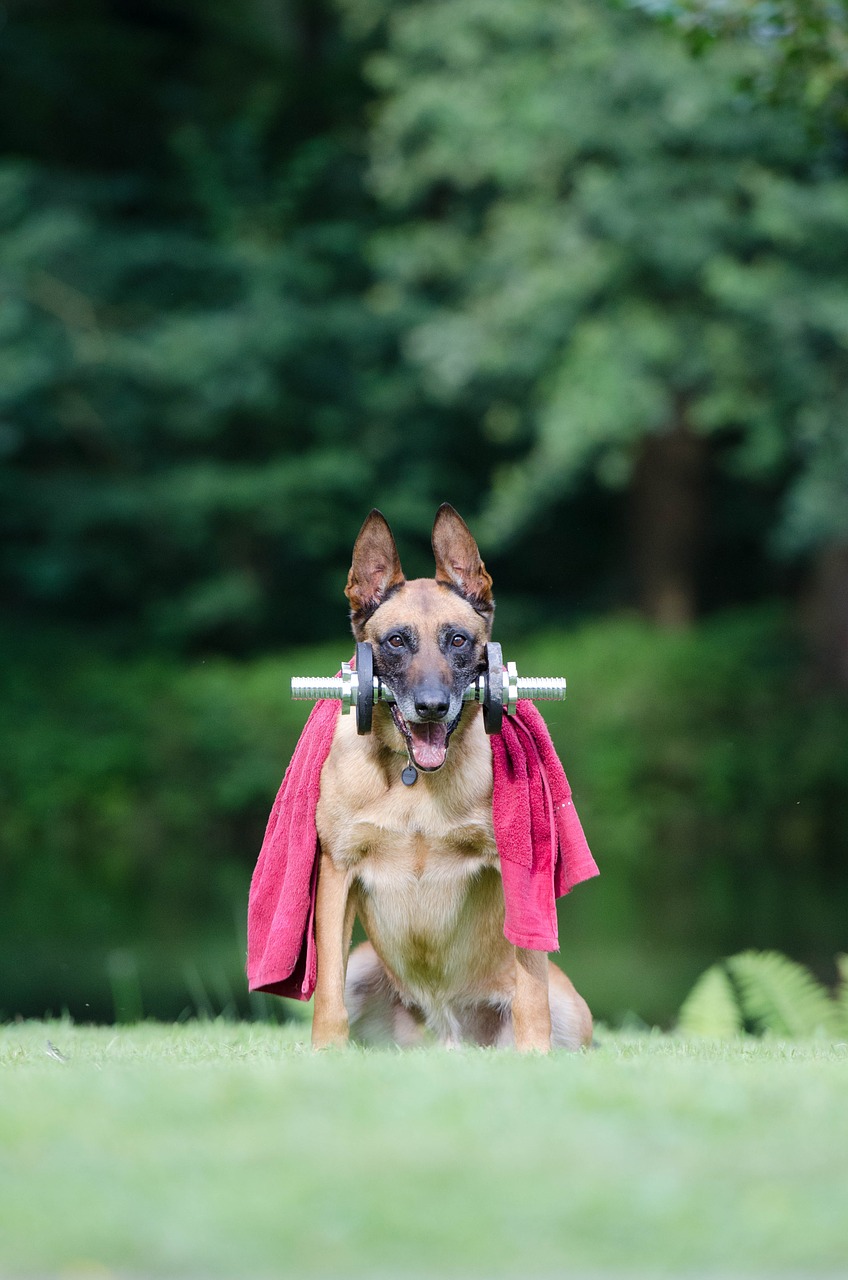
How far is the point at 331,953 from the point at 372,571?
4.71ft

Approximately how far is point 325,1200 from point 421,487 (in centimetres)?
2219

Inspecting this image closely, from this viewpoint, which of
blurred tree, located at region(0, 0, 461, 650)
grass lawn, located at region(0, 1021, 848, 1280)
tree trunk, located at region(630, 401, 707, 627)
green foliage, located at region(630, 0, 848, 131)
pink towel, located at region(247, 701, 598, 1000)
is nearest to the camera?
grass lawn, located at region(0, 1021, 848, 1280)

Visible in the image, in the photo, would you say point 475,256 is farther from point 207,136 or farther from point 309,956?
point 309,956

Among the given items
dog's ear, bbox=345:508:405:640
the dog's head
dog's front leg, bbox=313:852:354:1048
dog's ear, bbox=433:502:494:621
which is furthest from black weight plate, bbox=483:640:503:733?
dog's front leg, bbox=313:852:354:1048

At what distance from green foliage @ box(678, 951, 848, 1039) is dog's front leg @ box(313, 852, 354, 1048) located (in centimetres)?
301

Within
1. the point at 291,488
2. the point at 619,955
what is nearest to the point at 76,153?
the point at 291,488

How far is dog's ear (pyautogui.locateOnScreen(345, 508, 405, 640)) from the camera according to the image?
608 centimetres

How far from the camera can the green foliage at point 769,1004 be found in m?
8.41

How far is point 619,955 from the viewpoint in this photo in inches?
534

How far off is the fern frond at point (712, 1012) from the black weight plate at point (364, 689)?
335cm

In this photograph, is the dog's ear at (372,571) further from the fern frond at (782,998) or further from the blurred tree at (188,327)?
the blurred tree at (188,327)

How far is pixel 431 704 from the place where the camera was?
562 cm

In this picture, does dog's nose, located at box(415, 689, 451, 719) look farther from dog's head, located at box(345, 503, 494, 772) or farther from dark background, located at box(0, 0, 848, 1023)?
dark background, located at box(0, 0, 848, 1023)

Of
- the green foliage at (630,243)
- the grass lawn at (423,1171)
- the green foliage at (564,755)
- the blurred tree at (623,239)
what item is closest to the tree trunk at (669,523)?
the green foliage at (564,755)
